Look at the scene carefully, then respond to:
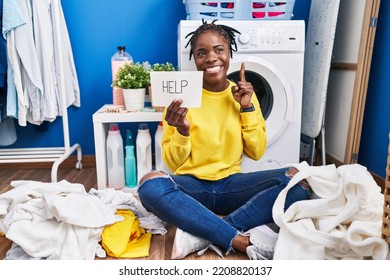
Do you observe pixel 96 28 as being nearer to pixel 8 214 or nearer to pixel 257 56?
pixel 257 56

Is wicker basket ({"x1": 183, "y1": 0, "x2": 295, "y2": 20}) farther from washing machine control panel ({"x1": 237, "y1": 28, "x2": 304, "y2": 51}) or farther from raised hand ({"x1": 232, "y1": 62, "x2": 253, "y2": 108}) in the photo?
raised hand ({"x1": 232, "y1": 62, "x2": 253, "y2": 108})

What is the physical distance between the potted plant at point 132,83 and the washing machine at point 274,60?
0.62ft

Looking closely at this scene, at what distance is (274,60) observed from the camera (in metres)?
1.62

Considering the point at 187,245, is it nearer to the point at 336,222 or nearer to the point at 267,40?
the point at 336,222

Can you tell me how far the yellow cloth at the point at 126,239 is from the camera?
3.63 ft

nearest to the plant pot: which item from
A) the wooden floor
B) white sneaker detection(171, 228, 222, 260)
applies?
the wooden floor

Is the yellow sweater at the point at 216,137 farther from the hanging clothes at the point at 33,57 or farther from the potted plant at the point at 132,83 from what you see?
the hanging clothes at the point at 33,57

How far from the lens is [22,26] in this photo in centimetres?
159

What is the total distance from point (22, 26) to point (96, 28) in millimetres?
466

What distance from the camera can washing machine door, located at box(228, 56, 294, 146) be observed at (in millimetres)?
1593

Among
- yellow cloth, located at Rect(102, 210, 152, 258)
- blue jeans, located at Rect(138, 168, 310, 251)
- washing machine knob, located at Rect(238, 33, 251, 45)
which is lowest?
yellow cloth, located at Rect(102, 210, 152, 258)

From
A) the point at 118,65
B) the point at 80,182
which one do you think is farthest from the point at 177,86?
the point at 80,182

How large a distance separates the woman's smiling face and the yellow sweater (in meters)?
0.08

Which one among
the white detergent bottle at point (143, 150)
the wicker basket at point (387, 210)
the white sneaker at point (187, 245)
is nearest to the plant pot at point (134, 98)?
the white detergent bottle at point (143, 150)
